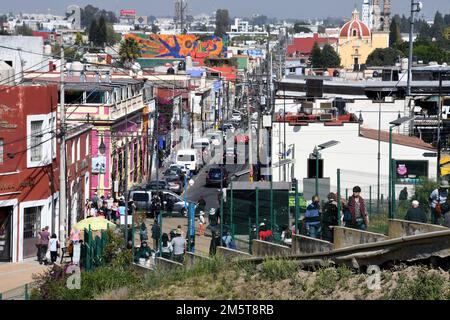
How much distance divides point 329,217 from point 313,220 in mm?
576

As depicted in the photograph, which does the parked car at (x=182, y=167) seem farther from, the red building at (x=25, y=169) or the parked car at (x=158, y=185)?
the red building at (x=25, y=169)

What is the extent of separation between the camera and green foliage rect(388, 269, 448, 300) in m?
17.3

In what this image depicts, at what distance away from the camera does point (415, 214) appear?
771 inches

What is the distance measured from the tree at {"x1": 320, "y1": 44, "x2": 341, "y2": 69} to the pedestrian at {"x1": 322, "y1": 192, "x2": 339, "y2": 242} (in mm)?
142589

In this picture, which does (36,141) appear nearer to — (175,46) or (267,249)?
(267,249)

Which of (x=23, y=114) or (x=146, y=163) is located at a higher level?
(x=23, y=114)

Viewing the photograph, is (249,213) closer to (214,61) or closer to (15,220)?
(15,220)

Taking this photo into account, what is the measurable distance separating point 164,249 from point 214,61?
393ft

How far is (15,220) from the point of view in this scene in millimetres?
33062

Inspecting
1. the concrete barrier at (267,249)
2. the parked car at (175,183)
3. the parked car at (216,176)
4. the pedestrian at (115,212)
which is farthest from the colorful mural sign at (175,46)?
the concrete barrier at (267,249)

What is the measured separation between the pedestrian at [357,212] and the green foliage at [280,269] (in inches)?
48.0

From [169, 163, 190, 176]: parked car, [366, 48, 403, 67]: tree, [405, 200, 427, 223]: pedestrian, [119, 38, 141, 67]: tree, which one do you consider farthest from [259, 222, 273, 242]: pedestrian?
[366, 48, 403, 67]: tree

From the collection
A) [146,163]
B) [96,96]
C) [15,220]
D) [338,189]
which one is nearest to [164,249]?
[338,189]

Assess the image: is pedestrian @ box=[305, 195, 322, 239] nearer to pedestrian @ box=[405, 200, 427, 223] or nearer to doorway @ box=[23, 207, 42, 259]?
pedestrian @ box=[405, 200, 427, 223]
